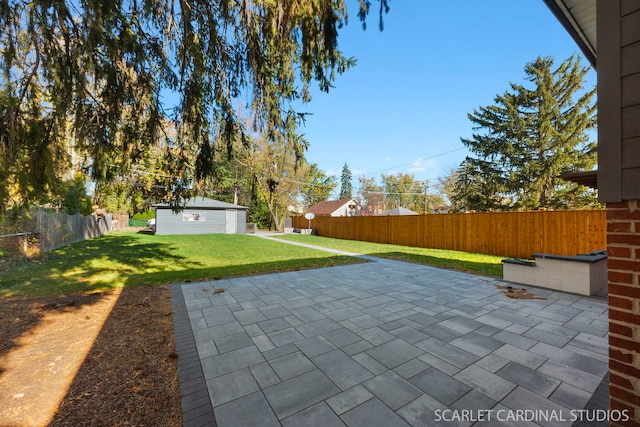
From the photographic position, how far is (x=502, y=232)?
962cm

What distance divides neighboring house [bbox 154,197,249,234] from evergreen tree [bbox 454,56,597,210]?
17412 mm

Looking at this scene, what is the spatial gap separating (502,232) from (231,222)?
1831 cm

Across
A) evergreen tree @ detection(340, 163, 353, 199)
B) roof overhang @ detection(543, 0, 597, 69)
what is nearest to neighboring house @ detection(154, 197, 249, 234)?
roof overhang @ detection(543, 0, 597, 69)

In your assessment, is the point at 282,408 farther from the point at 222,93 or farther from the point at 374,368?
the point at 222,93

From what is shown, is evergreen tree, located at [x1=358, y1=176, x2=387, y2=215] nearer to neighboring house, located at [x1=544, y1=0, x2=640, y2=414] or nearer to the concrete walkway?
the concrete walkway

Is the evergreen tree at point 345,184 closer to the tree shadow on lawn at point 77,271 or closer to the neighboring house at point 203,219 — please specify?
the neighboring house at point 203,219

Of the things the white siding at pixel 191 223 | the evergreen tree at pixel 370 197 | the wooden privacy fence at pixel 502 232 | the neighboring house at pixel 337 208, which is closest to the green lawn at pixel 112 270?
the wooden privacy fence at pixel 502 232

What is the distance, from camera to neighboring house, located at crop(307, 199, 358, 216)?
33.4 metres

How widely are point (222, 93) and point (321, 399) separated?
161 inches

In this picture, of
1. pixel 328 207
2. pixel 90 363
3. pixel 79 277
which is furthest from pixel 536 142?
pixel 328 207

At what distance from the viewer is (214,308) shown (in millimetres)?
3928

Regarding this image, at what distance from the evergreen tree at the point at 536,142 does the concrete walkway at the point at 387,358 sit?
14.3 m

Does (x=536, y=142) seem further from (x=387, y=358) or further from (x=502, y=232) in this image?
(x=387, y=358)

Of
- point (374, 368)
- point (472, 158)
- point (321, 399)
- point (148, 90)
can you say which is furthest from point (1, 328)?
point (472, 158)
